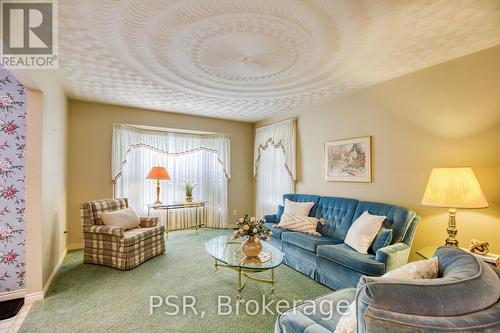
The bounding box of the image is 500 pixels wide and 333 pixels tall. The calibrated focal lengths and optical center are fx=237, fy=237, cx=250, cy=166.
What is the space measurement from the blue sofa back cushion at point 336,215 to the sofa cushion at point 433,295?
231cm

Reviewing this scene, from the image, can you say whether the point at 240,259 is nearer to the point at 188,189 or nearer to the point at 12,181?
the point at 12,181

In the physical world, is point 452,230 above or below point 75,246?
above

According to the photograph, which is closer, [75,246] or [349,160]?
[349,160]

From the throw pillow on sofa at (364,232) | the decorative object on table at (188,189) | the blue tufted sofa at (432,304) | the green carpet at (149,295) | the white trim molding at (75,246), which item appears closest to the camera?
the blue tufted sofa at (432,304)

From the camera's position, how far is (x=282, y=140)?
16.0 feet

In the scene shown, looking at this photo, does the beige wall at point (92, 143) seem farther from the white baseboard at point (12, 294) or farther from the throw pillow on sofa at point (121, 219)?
the white baseboard at point (12, 294)

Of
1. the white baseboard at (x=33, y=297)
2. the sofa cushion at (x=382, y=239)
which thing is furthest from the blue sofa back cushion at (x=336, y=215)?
the white baseboard at (x=33, y=297)

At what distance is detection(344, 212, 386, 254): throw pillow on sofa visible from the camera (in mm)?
2656

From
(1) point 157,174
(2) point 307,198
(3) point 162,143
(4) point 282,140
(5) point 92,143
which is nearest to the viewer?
(2) point 307,198

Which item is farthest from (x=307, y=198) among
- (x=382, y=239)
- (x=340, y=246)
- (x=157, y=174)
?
(x=157, y=174)

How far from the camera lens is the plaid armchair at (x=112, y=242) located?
10.5ft

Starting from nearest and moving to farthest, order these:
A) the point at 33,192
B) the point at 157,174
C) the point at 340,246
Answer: the point at 33,192, the point at 340,246, the point at 157,174

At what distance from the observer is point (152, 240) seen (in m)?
3.61

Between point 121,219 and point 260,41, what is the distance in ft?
10.2
